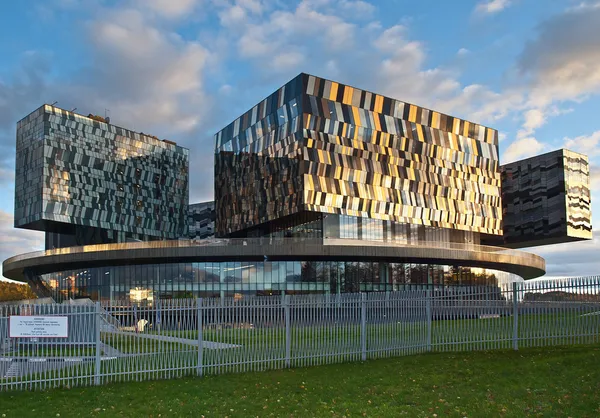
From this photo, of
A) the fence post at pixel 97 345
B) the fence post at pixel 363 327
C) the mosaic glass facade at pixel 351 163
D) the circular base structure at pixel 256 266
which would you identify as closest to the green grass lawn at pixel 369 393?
the fence post at pixel 97 345

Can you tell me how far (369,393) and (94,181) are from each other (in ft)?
273

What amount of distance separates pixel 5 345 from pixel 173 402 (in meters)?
5.93

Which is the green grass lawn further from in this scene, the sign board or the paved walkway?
the sign board

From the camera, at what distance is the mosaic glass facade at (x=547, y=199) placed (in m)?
90.4

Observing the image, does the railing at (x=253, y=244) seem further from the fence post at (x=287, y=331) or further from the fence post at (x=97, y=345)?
the fence post at (x=97, y=345)

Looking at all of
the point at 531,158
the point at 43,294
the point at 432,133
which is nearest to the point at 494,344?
the point at 432,133

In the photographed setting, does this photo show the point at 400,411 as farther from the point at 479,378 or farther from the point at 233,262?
the point at 233,262

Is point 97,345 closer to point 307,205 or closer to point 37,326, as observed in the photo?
point 37,326

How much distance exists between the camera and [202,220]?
456ft

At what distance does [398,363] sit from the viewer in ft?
63.7

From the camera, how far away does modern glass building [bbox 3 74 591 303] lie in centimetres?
6962

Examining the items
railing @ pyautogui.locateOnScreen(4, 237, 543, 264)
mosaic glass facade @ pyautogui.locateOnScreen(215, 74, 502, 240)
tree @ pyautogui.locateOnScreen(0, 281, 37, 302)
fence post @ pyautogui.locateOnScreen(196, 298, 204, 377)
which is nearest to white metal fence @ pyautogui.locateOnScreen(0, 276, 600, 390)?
fence post @ pyautogui.locateOnScreen(196, 298, 204, 377)

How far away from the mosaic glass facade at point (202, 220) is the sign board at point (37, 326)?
394 feet

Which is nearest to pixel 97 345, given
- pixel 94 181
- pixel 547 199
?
pixel 94 181
